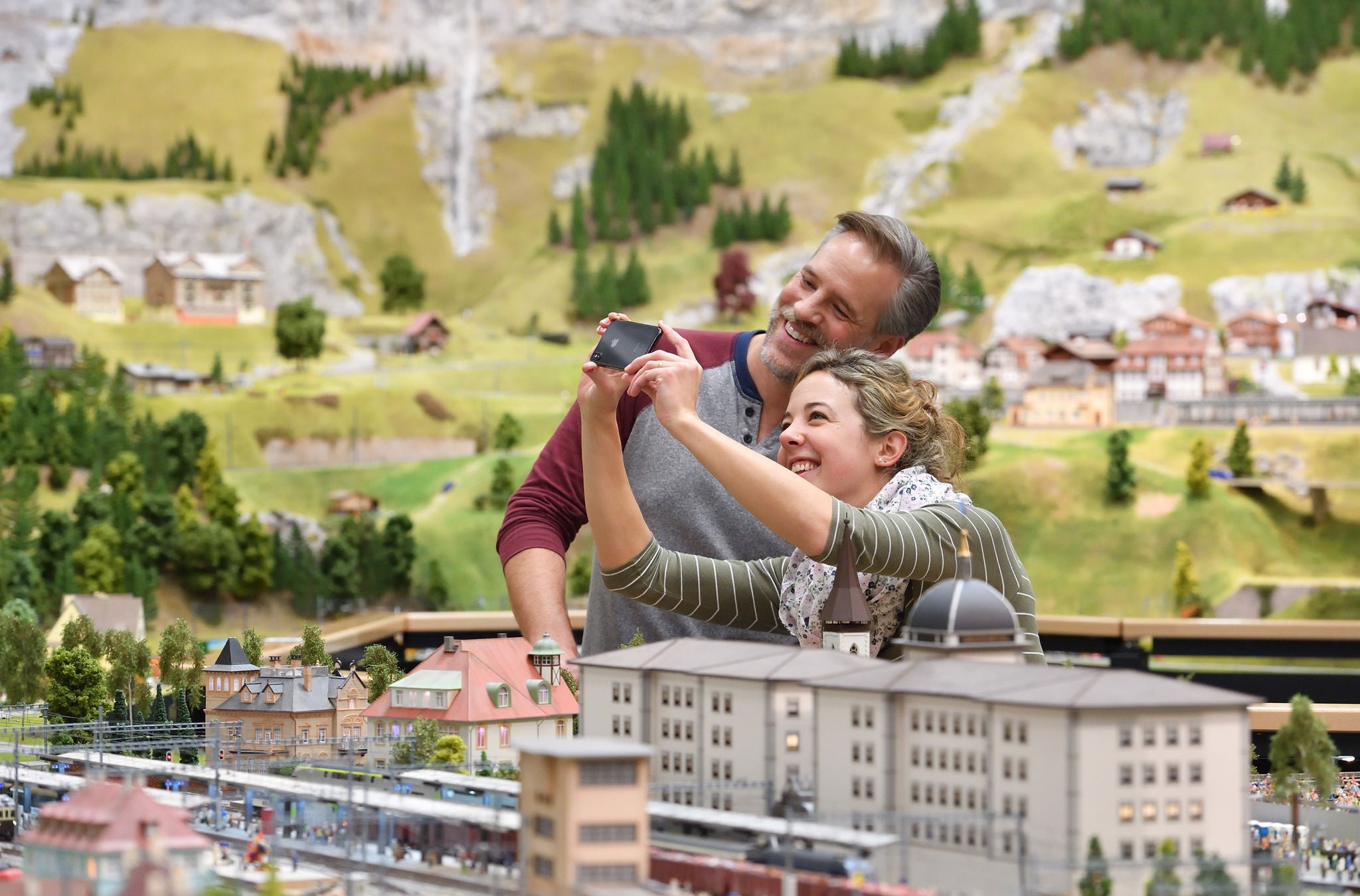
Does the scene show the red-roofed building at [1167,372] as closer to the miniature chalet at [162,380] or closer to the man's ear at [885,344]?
the miniature chalet at [162,380]

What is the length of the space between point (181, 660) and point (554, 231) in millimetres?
145162

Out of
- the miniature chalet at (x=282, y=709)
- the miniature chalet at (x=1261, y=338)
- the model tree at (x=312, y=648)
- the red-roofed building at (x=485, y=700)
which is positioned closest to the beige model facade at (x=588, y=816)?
the red-roofed building at (x=485, y=700)

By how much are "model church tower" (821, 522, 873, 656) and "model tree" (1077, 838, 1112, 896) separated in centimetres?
249

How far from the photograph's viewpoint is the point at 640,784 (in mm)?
9086

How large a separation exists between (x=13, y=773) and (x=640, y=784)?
6547 mm

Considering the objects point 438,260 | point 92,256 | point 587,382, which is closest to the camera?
point 587,382

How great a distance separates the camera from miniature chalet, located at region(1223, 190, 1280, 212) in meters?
149

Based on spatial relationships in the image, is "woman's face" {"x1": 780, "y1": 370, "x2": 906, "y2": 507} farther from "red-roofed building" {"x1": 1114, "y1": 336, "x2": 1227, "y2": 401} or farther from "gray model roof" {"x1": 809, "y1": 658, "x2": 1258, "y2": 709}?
"red-roofed building" {"x1": 1114, "y1": 336, "x2": 1227, "y2": 401}

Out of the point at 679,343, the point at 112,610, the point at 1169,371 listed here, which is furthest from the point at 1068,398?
the point at 679,343

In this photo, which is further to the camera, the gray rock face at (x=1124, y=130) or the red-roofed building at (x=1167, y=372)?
the gray rock face at (x=1124, y=130)

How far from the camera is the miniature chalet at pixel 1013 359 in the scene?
121 m

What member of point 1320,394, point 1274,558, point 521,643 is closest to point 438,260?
point 1320,394

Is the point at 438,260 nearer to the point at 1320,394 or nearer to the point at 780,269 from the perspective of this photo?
the point at 780,269

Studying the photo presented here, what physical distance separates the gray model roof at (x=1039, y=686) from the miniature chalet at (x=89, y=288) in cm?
12847
